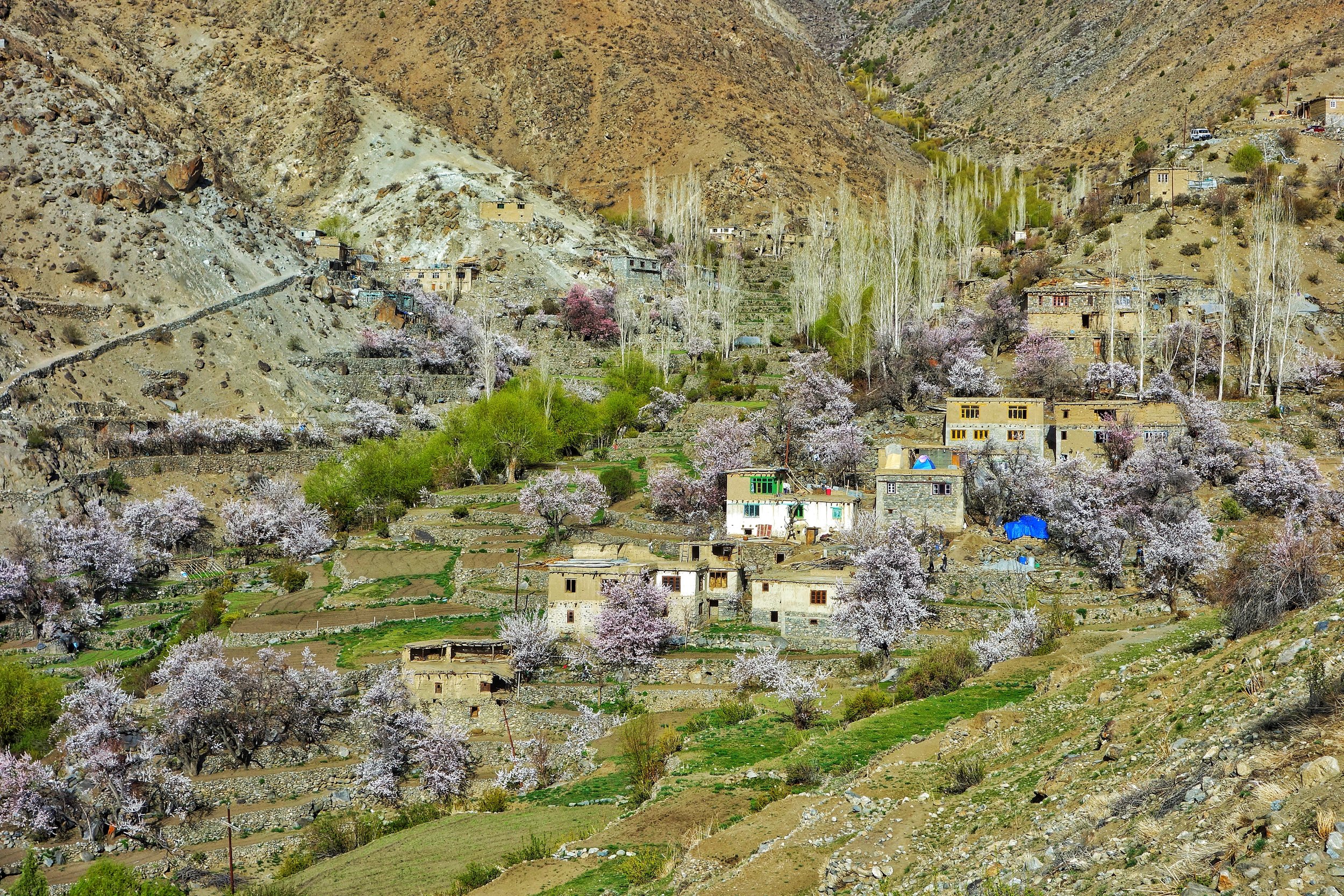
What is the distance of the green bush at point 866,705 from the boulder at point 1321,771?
20.0 meters

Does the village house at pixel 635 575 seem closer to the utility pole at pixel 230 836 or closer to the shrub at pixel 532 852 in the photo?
the utility pole at pixel 230 836

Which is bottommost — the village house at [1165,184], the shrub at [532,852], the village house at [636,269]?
the shrub at [532,852]

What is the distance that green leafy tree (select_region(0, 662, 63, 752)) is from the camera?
40.6 meters

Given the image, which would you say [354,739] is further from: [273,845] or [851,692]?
[851,692]

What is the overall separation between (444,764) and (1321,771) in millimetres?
26601

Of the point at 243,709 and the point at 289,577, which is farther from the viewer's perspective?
the point at 289,577

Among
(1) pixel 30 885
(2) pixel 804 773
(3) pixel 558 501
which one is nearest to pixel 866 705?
(2) pixel 804 773

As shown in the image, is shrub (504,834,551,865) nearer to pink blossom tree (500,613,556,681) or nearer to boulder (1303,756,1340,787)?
pink blossom tree (500,613,556,681)

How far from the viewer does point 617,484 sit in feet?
189

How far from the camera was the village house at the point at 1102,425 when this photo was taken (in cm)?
5094

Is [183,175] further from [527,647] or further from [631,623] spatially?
[631,623]

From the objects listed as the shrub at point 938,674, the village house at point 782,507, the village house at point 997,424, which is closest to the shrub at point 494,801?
Result: the shrub at point 938,674

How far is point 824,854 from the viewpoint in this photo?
2056 cm

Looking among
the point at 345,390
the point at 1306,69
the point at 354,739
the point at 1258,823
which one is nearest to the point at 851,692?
the point at 354,739
